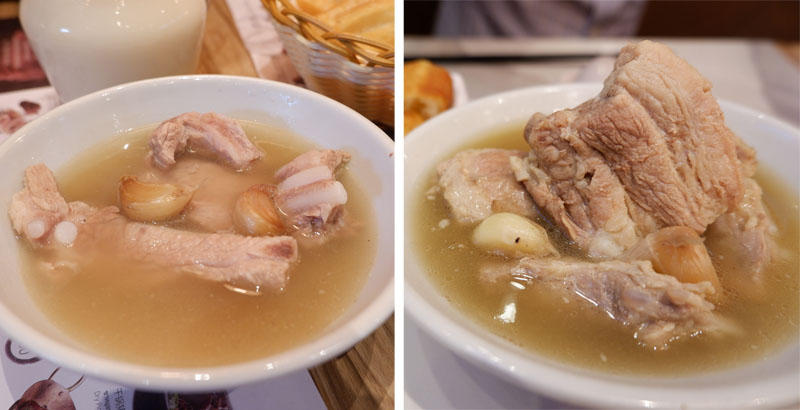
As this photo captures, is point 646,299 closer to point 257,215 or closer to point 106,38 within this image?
point 257,215

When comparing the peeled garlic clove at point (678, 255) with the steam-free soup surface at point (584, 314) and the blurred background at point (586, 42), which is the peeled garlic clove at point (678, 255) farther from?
the blurred background at point (586, 42)

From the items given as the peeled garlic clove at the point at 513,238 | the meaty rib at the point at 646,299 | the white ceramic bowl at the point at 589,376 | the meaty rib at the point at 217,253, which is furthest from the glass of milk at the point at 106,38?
the meaty rib at the point at 646,299

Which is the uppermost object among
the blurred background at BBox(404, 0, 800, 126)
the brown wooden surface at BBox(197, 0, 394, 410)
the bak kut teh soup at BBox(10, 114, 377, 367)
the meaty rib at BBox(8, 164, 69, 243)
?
the meaty rib at BBox(8, 164, 69, 243)

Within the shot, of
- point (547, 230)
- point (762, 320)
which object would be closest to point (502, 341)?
point (547, 230)

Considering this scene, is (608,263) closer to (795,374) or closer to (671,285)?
(671,285)

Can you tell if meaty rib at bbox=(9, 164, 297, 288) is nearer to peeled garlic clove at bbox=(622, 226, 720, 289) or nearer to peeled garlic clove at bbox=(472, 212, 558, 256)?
peeled garlic clove at bbox=(472, 212, 558, 256)

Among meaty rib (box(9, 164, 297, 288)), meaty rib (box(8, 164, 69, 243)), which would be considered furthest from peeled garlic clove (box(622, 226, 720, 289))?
meaty rib (box(8, 164, 69, 243))
